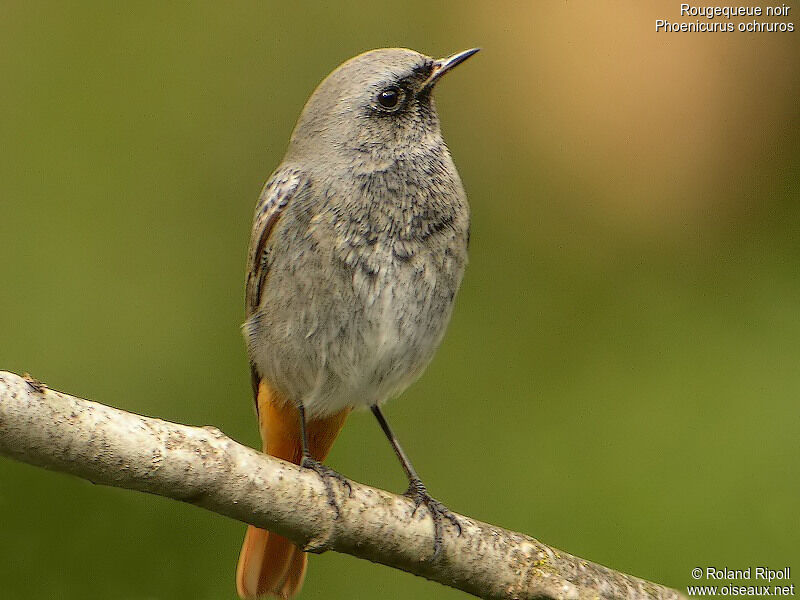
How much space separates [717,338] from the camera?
5121 mm

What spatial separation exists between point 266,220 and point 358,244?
1.31 ft

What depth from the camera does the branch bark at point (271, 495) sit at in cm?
239

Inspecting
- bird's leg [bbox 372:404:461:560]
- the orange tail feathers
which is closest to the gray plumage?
the orange tail feathers

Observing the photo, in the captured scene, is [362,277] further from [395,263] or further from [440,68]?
[440,68]

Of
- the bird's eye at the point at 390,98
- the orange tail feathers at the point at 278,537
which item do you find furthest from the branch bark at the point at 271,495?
the bird's eye at the point at 390,98

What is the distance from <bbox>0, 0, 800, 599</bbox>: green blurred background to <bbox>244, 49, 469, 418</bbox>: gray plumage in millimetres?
1056

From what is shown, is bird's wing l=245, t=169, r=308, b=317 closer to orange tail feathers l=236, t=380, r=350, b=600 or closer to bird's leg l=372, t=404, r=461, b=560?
orange tail feathers l=236, t=380, r=350, b=600

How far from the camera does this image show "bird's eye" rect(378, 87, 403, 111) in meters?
3.66

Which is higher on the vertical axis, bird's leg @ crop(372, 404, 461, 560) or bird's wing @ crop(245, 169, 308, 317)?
bird's wing @ crop(245, 169, 308, 317)

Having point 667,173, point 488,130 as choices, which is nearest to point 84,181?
point 488,130

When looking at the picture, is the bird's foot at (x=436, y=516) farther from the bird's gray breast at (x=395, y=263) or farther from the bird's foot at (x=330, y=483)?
the bird's gray breast at (x=395, y=263)

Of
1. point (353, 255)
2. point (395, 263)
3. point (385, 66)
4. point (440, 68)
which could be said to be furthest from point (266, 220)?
point (440, 68)

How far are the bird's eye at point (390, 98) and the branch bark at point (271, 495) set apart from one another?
1.37 m

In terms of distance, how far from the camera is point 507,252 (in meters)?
5.16
